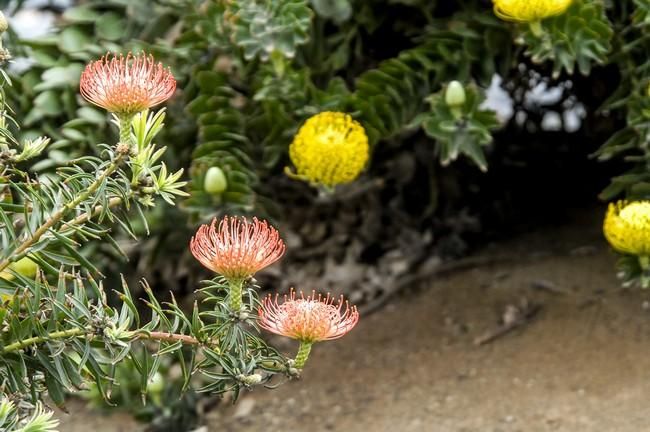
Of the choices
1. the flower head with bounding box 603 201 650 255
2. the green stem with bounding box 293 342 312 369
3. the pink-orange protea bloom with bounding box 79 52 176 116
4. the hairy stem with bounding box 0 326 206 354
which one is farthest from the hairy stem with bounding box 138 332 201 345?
the flower head with bounding box 603 201 650 255

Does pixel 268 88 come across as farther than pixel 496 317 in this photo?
No

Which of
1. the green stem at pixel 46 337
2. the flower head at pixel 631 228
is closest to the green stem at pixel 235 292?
the green stem at pixel 46 337

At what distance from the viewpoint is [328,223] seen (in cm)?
274

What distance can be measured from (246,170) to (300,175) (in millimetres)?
151

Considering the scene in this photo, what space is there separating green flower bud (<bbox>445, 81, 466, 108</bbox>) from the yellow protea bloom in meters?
0.18

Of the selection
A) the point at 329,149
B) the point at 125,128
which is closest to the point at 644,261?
the point at 329,149

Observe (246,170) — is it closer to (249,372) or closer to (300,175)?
(300,175)

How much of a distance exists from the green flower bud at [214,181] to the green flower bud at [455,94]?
46 cm

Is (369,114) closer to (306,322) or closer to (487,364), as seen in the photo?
(487,364)

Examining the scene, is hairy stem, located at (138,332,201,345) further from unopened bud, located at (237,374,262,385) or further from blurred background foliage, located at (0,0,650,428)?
blurred background foliage, located at (0,0,650,428)

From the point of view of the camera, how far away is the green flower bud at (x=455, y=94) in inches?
79.7

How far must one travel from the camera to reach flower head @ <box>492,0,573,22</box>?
6.17 ft

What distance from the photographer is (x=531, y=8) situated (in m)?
1.89

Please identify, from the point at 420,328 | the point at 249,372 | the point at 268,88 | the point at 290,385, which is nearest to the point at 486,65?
the point at 268,88
